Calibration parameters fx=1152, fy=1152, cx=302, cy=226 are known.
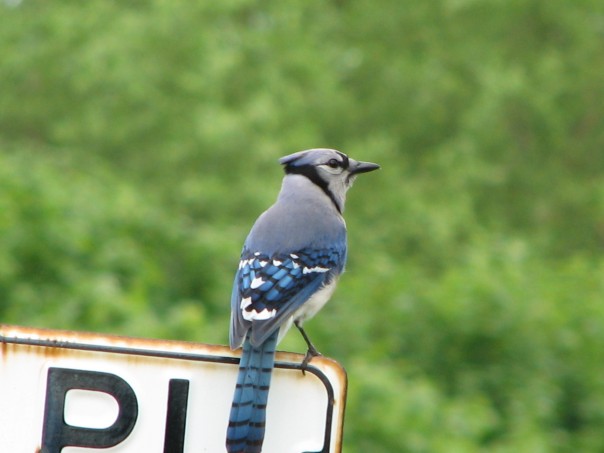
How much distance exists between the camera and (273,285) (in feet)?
9.78

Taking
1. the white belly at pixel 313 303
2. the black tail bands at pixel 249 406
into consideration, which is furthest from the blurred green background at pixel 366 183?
the black tail bands at pixel 249 406

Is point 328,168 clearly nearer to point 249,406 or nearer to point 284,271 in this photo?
point 284,271

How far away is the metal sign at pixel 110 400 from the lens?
2178 millimetres

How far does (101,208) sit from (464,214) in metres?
7.79

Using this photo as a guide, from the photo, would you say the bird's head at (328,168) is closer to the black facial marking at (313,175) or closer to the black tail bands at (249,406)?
the black facial marking at (313,175)

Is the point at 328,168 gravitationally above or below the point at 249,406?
above

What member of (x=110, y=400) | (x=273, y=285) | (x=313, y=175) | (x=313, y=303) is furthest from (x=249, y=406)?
(x=313, y=175)

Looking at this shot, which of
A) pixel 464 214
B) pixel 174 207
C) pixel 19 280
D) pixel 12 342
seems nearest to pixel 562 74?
pixel 464 214

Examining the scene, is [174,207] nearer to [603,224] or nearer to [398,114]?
[398,114]

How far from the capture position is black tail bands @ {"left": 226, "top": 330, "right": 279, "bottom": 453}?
2154 millimetres

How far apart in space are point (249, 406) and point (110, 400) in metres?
0.27

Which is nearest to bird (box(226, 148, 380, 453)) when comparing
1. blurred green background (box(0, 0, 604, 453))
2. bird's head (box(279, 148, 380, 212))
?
bird's head (box(279, 148, 380, 212))

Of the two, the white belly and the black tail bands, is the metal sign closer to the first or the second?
the black tail bands

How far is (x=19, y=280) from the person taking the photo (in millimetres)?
6367
